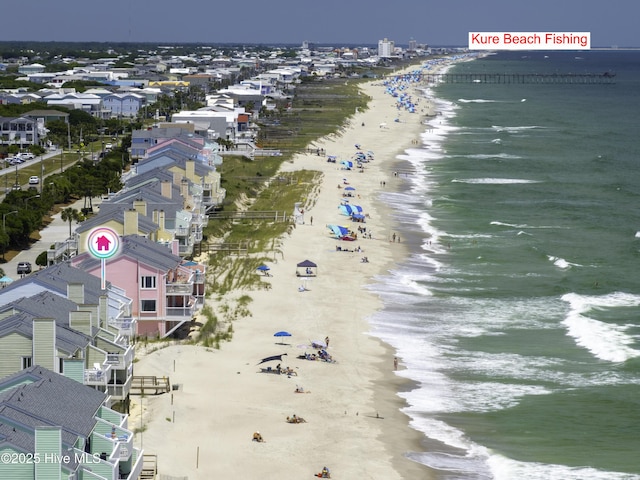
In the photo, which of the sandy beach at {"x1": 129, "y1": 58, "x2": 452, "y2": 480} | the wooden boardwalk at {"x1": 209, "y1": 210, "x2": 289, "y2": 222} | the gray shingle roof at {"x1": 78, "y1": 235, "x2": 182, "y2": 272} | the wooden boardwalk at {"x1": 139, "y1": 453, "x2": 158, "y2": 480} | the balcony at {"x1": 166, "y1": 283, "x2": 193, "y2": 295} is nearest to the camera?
the wooden boardwalk at {"x1": 139, "y1": 453, "x2": 158, "y2": 480}

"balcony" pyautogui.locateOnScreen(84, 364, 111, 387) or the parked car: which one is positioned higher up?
"balcony" pyautogui.locateOnScreen(84, 364, 111, 387)

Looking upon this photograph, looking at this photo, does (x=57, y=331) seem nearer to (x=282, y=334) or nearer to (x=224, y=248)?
(x=282, y=334)

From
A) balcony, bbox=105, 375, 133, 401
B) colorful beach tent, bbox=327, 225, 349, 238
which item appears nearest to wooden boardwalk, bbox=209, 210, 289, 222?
colorful beach tent, bbox=327, 225, 349, 238

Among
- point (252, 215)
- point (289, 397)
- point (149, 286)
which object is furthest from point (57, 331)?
point (252, 215)

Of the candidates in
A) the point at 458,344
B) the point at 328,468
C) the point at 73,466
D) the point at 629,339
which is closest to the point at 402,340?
the point at 458,344

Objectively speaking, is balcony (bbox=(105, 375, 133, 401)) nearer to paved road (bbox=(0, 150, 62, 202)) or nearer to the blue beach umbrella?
the blue beach umbrella

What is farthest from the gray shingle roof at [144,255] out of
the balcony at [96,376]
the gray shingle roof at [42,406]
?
the gray shingle roof at [42,406]

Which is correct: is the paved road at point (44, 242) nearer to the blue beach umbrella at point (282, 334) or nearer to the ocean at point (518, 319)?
the blue beach umbrella at point (282, 334)

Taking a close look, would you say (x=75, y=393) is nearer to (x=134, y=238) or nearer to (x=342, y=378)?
(x=342, y=378)
